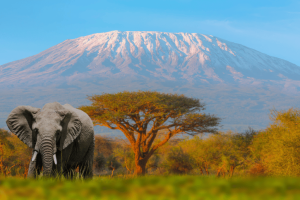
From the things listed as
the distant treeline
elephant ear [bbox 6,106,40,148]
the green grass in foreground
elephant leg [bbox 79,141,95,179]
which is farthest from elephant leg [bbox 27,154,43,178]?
the distant treeline

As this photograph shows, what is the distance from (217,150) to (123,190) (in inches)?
2070

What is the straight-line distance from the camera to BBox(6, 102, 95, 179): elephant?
920 cm

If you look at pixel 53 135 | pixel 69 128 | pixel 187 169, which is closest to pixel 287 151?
pixel 69 128

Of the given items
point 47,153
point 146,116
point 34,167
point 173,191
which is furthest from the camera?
point 146,116

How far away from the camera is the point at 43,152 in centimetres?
905

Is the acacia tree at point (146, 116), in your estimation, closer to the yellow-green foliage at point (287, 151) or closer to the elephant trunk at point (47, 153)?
the yellow-green foliage at point (287, 151)

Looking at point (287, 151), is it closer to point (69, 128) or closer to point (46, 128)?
point (69, 128)

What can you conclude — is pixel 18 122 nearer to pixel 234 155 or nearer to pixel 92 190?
pixel 92 190

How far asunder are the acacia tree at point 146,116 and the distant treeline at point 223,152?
152 inches

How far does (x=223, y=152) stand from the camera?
2051 inches

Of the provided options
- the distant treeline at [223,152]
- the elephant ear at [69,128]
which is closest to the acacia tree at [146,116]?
→ the distant treeline at [223,152]

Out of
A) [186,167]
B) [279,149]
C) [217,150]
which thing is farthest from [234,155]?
[279,149]

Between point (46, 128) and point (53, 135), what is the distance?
Result: 12.5 inches

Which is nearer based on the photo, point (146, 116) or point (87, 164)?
point (87, 164)
